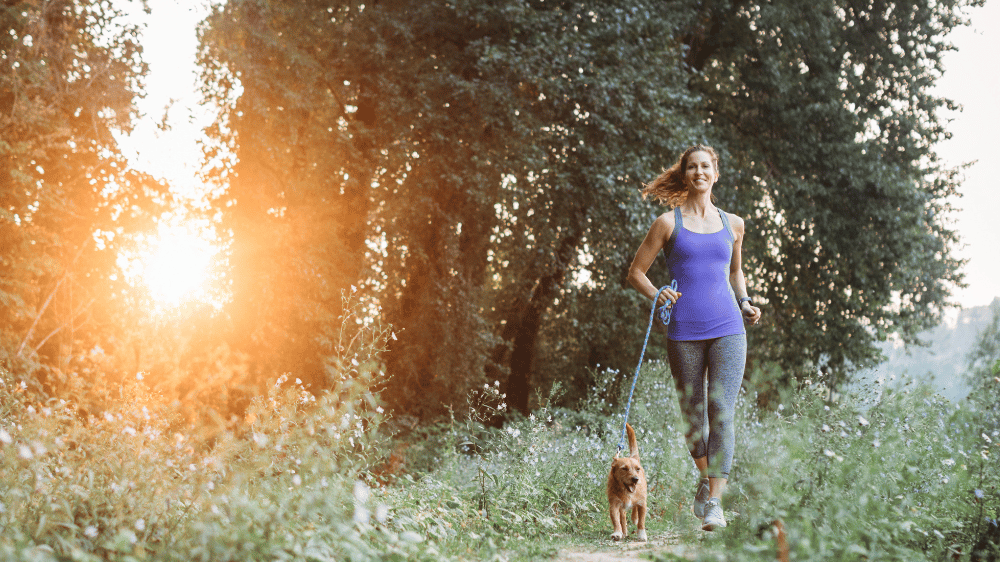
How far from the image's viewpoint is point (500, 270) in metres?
13.4

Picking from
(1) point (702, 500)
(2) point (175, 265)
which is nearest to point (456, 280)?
(2) point (175, 265)

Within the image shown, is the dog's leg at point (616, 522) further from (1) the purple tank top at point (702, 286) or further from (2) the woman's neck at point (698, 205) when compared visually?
(2) the woman's neck at point (698, 205)

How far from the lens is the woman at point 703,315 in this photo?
395cm

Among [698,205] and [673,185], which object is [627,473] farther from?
[673,185]

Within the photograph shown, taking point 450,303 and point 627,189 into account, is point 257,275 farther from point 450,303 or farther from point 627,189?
point 627,189

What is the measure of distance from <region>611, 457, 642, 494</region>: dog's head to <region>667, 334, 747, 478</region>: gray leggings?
1.13 feet

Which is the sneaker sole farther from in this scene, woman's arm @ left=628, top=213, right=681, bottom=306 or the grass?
woman's arm @ left=628, top=213, right=681, bottom=306

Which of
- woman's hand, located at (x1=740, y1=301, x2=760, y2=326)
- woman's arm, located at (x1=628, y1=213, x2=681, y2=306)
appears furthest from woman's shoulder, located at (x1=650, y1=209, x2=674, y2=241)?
woman's hand, located at (x1=740, y1=301, x2=760, y2=326)

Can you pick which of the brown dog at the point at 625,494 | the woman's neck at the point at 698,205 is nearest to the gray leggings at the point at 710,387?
the brown dog at the point at 625,494

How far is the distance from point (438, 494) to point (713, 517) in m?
1.68

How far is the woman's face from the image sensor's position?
4.27 m

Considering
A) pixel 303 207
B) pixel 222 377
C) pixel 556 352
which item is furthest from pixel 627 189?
pixel 556 352

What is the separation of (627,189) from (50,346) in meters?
7.70

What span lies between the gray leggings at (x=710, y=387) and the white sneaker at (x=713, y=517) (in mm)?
193
